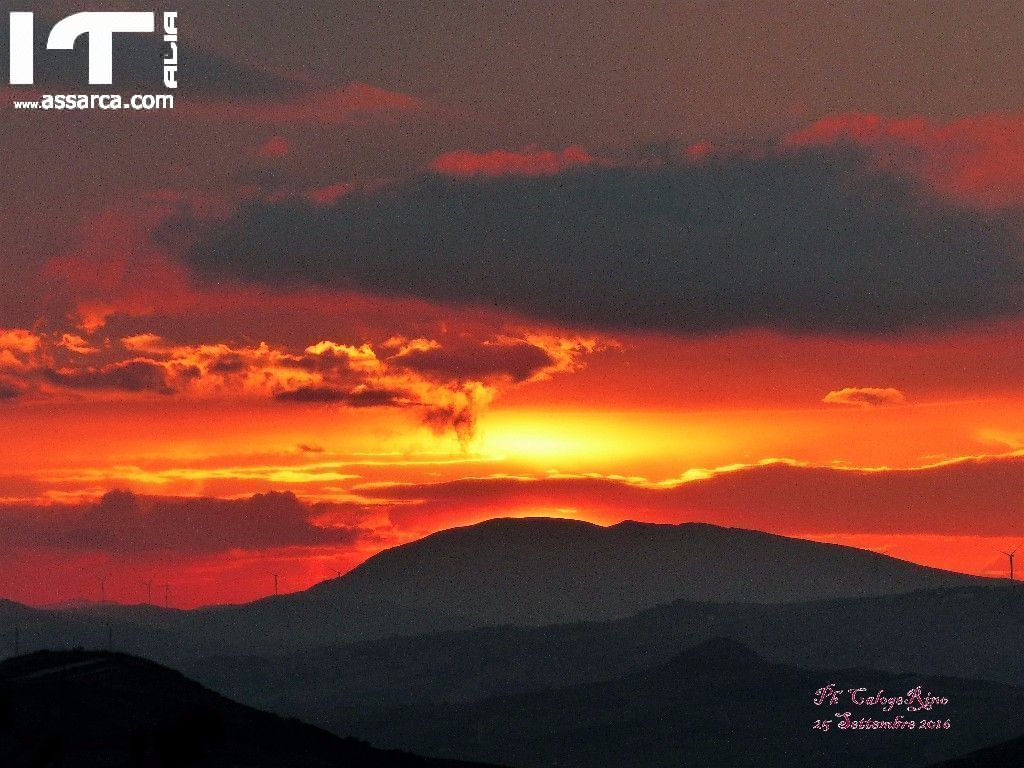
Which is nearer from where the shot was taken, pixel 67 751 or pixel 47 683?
pixel 67 751

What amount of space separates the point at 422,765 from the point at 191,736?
3926 cm

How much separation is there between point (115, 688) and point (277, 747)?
21.2 meters

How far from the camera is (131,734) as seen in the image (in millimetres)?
175500

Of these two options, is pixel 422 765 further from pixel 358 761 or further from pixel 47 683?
pixel 47 683

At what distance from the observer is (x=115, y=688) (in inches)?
7785

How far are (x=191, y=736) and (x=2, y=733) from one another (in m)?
18.7

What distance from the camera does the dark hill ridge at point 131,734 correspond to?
536ft

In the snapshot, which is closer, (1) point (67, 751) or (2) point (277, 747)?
(1) point (67, 751)

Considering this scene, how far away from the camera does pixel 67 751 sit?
549ft

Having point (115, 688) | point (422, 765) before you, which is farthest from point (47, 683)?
point (422, 765)

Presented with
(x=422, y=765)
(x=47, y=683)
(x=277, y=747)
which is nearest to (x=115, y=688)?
(x=47, y=683)

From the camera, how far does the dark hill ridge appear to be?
163 m

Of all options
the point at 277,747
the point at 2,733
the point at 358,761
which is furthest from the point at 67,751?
the point at 358,761

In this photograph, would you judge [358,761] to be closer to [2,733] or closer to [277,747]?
[277,747]
